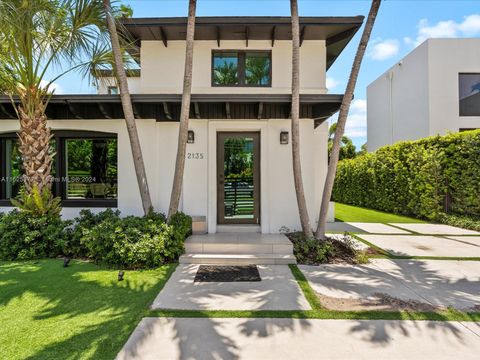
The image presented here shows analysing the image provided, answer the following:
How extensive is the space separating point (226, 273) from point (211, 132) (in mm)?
4193

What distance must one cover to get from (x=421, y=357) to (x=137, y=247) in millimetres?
4985

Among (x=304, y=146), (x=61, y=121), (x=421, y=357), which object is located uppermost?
(x=61, y=121)

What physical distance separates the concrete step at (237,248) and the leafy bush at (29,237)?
3.16 metres

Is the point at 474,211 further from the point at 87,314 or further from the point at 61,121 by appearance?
the point at 61,121

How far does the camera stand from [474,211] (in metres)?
9.90

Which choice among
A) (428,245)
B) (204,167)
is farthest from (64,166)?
(428,245)

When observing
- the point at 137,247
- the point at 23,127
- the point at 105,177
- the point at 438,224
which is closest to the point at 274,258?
the point at 137,247

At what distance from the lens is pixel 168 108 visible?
7.55 meters

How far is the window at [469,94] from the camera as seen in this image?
15273 mm

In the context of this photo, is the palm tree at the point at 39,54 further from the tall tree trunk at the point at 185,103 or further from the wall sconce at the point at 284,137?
the wall sconce at the point at 284,137

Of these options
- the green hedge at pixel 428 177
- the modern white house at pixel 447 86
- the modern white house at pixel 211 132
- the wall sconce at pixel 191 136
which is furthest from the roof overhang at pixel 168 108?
Answer: the modern white house at pixel 447 86

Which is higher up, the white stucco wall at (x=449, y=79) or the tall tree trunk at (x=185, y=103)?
the white stucco wall at (x=449, y=79)

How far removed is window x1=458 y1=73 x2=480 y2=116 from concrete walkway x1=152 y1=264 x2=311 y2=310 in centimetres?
1664

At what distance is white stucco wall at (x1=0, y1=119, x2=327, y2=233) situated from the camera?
7.96 m
